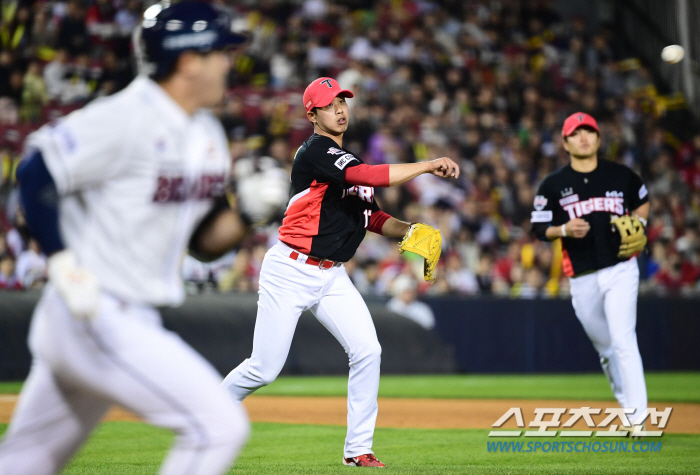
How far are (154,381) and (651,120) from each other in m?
20.6

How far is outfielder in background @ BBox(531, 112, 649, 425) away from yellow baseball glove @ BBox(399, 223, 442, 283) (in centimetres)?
164

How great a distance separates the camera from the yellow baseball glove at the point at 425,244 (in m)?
6.26

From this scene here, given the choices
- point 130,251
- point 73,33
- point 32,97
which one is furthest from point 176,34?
point 73,33

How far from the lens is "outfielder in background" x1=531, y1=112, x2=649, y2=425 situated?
7176 mm

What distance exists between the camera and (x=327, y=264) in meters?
6.07

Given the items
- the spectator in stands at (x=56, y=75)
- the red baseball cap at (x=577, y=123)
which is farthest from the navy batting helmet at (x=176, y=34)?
the spectator in stands at (x=56, y=75)

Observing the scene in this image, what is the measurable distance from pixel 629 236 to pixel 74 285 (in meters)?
5.49

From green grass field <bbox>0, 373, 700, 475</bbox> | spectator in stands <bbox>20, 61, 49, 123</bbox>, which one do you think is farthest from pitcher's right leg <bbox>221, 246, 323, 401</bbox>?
spectator in stands <bbox>20, 61, 49, 123</bbox>

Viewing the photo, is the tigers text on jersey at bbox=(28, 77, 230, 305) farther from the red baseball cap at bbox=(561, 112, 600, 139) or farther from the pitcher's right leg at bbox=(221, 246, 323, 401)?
the red baseball cap at bbox=(561, 112, 600, 139)

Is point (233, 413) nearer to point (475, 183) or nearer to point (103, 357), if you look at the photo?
point (103, 357)

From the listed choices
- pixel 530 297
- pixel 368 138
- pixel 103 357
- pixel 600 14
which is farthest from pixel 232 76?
pixel 103 357

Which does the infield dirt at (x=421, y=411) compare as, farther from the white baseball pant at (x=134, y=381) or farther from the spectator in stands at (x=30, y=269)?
the white baseball pant at (x=134, y=381)

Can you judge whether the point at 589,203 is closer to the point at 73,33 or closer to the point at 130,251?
the point at 130,251

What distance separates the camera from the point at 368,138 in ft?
59.1
